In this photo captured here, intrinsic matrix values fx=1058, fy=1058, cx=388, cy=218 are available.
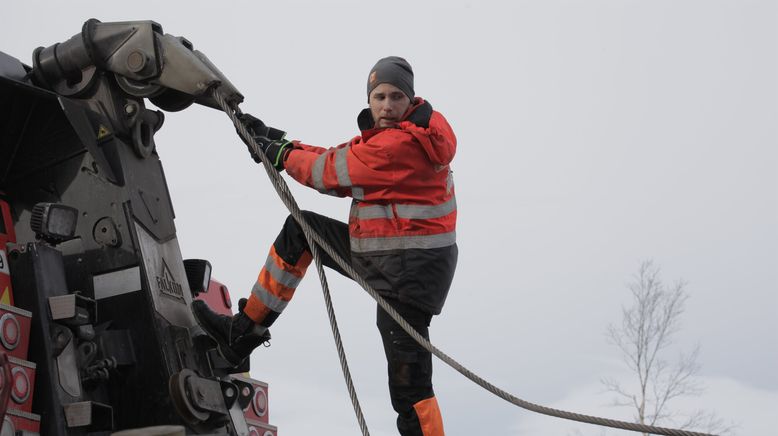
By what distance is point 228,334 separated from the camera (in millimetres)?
4500

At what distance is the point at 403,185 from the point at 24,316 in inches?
61.5

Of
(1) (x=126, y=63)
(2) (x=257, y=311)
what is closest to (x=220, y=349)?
(2) (x=257, y=311)

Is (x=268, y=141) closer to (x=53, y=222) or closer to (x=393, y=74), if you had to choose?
(x=393, y=74)

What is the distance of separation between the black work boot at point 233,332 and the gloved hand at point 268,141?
675 mm

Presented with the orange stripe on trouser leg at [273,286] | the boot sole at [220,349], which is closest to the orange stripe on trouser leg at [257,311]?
the orange stripe on trouser leg at [273,286]

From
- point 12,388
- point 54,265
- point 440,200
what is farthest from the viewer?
point 440,200

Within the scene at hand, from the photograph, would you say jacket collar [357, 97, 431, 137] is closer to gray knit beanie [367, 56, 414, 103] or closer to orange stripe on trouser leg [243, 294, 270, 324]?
gray knit beanie [367, 56, 414, 103]

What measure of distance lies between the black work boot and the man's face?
3.34 ft

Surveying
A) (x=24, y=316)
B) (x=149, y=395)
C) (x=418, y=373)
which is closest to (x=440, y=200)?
(x=418, y=373)

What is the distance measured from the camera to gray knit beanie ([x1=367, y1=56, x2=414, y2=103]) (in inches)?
176

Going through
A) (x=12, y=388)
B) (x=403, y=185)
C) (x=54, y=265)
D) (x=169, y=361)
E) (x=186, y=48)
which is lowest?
(x=12, y=388)

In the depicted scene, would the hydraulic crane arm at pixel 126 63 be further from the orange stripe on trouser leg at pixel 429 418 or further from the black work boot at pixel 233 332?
the orange stripe on trouser leg at pixel 429 418

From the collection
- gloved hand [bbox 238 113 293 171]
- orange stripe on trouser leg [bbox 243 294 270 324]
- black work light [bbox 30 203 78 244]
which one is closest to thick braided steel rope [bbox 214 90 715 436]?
gloved hand [bbox 238 113 293 171]

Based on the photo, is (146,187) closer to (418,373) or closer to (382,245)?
(382,245)
